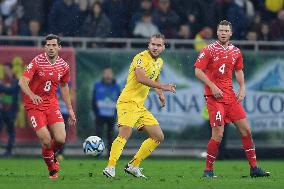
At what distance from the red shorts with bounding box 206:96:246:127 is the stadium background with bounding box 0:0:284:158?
26.7ft

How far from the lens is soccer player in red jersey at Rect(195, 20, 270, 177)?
16672 mm

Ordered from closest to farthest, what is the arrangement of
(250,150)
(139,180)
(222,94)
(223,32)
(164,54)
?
(139,180)
(222,94)
(223,32)
(250,150)
(164,54)

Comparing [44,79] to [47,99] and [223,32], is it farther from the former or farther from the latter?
[223,32]

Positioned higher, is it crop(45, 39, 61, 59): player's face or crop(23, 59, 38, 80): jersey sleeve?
crop(45, 39, 61, 59): player's face

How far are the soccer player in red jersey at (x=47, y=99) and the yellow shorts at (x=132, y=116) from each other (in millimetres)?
903

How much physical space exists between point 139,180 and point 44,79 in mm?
2328

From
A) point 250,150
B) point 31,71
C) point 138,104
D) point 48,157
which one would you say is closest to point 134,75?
point 138,104

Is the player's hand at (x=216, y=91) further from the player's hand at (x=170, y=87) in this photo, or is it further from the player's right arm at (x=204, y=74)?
the player's hand at (x=170, y=87)

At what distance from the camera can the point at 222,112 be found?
16719 mm

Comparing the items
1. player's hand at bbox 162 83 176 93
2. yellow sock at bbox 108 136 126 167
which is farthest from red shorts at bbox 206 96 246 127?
yellow sock at bbox 108 136 126 167

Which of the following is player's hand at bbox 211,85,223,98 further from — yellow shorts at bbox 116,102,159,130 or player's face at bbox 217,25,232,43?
yellow shorts at bbox 116,102,159,130

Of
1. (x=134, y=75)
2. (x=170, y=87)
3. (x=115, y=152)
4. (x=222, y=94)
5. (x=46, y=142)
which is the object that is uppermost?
(x=134, y=75)

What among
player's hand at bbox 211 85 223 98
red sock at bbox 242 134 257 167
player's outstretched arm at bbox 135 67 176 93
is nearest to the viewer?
player's outstretched arm at bbox 135 67 176 93

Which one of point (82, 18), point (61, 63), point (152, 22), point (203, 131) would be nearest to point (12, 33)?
point (82, 18)
